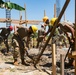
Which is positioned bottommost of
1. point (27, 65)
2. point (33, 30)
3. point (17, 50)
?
point (27, 65)

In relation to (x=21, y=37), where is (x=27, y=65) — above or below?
below

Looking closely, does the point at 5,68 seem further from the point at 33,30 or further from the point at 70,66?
the point at 70,66

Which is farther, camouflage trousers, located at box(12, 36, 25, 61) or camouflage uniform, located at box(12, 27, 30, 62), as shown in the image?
camouflage trousers, located at box(12, 36, 25, 61)

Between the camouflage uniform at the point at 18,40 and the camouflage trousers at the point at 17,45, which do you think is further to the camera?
the camouflage trousers at the point at 17,45

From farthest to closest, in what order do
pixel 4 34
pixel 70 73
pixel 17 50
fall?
pixel 4 34 → pixel 17 50 → pixel 70 73

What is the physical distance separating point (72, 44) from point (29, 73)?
5.53ft

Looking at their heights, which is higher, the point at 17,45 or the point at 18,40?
the point at 18,40

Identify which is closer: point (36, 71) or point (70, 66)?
point (36, 71)

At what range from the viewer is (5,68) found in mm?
8742

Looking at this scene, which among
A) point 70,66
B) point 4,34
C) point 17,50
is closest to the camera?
point 70,66

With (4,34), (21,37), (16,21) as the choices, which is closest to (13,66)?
(21,37)

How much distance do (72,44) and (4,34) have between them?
6.41 metres

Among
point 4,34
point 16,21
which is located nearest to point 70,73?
point 4,34

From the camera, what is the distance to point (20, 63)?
9.97 metres
